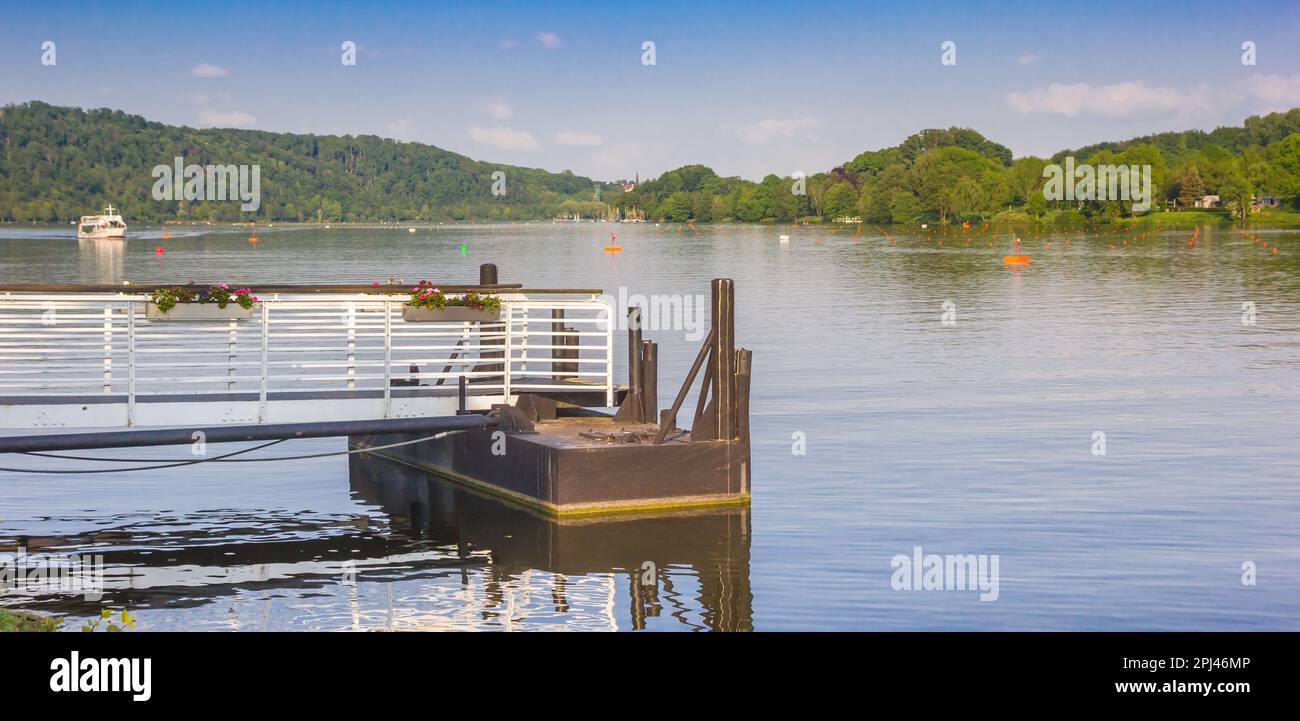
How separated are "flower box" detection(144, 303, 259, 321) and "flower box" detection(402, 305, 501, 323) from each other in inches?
79.4

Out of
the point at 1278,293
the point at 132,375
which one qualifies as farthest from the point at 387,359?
the point at 1278,293

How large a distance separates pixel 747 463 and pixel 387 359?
483 cm

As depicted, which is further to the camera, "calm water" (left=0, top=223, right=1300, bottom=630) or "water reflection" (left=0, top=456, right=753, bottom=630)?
"calm water" (left=0, top=223, right=1300, bottom=630)

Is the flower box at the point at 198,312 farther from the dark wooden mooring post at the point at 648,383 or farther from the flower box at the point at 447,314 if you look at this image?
the dark wooden mooring post at the point at 648,383

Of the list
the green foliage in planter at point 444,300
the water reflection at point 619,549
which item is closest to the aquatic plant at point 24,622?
the water reflection at point 619,549

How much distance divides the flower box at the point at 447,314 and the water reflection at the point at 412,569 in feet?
8.14

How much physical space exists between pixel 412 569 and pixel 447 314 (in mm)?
3909

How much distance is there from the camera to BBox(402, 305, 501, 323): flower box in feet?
63.9

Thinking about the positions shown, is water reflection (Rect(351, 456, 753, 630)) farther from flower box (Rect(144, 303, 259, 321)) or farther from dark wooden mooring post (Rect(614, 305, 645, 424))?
flower box (Rect(144, 303, 259, 321))

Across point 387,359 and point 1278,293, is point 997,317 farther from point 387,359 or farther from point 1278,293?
point 387,359

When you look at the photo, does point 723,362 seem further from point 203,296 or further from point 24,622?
point 24,622

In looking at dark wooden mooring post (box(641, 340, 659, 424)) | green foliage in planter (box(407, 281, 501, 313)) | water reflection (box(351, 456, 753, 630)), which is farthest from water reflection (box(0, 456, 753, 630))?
green foliage in planter (box(407, 281, 501, 313))

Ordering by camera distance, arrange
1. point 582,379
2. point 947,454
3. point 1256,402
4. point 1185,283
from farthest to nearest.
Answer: point 1185,283 < point 1256,402 < point 947,454 < point 582,379
